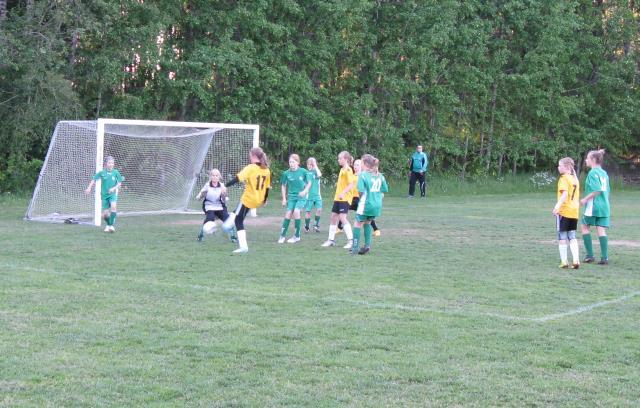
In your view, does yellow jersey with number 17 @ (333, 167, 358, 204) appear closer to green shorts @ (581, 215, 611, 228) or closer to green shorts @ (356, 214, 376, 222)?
green shorts @ (356, 214, 376, 222)

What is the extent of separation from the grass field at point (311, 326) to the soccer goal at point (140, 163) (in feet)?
16.2

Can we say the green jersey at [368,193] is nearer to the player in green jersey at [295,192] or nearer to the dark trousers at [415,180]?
the player in green jersey at [295,192]

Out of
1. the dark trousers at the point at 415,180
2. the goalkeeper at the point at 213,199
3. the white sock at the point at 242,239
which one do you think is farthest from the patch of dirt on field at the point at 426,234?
the dark trousers at the point at 415,180

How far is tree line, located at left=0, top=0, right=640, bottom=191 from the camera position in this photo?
79.0ft

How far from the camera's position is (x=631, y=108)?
121 feet

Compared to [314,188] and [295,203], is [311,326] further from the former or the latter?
[314,188]

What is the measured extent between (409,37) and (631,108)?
11.1m

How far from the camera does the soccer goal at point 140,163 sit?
18641mm

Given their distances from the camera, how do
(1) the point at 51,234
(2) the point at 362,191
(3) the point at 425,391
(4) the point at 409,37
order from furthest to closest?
(4) the point at 409,37
(1) the point at 51,234
(2) the point at 362,191
(3) the point at 425,391

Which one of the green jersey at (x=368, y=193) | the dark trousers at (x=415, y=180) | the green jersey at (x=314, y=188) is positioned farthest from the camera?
the dark trousers at (x=415, y=180)

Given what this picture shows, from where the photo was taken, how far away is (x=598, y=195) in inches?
482

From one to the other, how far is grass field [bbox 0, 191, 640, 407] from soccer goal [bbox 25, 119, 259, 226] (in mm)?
4933

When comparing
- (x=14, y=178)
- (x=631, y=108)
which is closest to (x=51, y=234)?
(x=14, y=178)

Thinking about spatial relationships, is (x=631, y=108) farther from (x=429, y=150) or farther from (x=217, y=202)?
(x=217, y=202)
